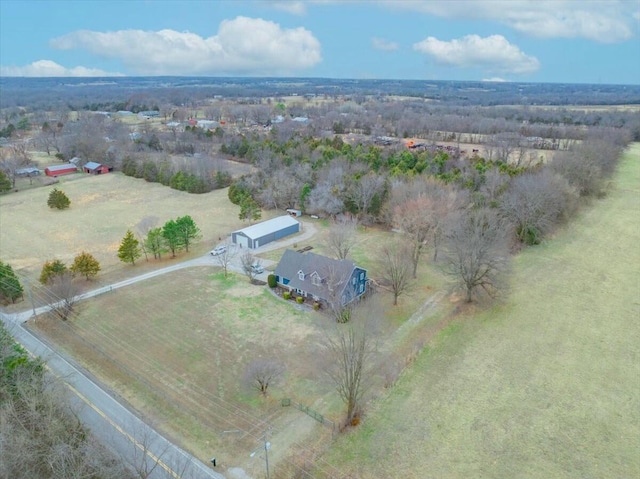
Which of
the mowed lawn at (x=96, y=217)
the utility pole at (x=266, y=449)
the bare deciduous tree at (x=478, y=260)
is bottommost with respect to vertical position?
the mowed lawn at (x=96, y=217)

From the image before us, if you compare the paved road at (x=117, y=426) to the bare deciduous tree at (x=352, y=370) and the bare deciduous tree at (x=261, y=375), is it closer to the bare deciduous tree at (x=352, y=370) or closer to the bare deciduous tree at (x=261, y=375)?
the bare deciduous tree at (x=261, y=375)

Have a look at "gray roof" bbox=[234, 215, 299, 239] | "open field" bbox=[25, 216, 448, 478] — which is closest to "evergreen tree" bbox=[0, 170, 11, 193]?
"gray roof" bbox=[234, 215, 299, 239]

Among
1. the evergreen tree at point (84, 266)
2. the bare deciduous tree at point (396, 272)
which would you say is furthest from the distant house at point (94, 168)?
the bare deciduous tree at point (396, 272)

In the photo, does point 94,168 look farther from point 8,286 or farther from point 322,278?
point 322,278

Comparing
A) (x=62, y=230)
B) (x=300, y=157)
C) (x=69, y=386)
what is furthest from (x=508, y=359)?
(x=300, y=157)

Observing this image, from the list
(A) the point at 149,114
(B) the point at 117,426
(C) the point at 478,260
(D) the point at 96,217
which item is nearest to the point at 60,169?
(D) the point at 96,217

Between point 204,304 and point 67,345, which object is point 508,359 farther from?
point 67,345

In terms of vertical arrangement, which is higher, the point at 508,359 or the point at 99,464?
the point at 99,464
